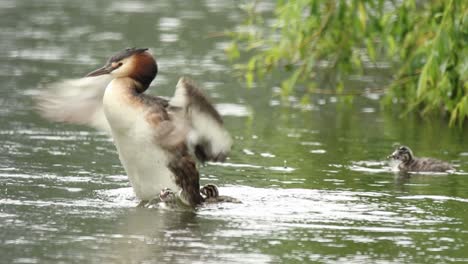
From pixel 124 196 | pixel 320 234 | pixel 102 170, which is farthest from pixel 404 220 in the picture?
pixel 102 170

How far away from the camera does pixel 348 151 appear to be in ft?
50.5

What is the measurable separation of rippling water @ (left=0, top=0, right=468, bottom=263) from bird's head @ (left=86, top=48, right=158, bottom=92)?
109 cm

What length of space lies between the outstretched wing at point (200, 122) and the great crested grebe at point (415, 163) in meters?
3.00

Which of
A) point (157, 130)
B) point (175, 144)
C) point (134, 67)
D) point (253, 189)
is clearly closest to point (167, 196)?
point (175, 144)

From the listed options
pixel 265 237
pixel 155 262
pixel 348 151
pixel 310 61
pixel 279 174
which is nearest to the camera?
pixel 155 262

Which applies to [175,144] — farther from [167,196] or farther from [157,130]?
[167,196]

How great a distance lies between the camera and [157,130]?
11320 millimetres

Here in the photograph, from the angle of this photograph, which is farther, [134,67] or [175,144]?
[134,67]

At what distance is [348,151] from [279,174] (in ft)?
6.49

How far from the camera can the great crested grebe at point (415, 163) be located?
45.6ft

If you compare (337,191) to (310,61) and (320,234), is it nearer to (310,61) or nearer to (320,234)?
(320,234)

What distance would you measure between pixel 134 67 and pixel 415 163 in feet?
12.5

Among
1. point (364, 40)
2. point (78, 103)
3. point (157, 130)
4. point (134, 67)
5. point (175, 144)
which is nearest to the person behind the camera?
point (157, 130)

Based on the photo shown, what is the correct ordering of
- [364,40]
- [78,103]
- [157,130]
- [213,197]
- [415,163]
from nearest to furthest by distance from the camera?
1. [157,130]
2. [213,197]
3. [78,103]
4. [415,163]
5. [364,40]
